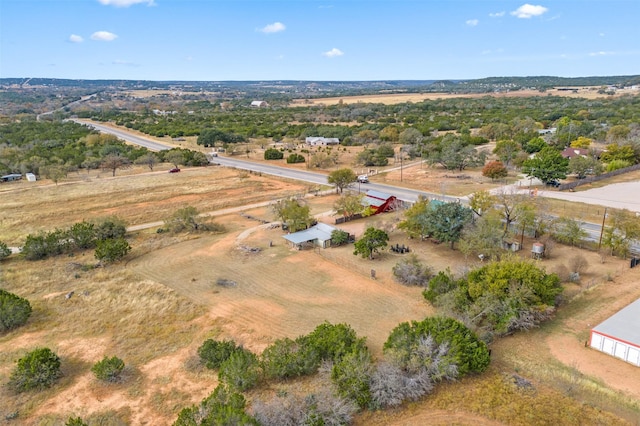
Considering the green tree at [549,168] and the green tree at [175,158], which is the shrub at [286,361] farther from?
the green tree at [175,158]

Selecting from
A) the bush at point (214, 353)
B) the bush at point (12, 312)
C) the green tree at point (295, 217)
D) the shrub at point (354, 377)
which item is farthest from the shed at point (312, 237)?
the bush at point (12, 312)

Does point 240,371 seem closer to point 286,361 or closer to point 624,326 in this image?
point 286,361

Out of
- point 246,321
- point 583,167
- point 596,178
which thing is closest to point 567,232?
point 246,321

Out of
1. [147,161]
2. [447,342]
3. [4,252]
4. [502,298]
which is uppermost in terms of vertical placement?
[147,161]

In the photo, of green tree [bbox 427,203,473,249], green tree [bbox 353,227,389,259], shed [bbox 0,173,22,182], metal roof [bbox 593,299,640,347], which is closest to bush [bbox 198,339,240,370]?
green tree [bbox 353,227,389,259]

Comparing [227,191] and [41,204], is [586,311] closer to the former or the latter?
[227,191]

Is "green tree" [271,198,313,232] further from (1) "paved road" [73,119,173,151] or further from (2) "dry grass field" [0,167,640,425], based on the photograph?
(1) "paved road" [73,119,173,151]
